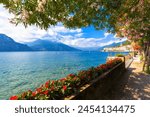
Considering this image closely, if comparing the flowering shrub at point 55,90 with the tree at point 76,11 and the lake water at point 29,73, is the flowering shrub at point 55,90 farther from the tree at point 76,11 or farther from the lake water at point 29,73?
the lake water at point 29,73

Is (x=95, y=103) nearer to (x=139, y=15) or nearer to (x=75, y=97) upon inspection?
(x=75, y=97)

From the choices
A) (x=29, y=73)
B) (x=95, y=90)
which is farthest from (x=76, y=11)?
(x=29, y=73)

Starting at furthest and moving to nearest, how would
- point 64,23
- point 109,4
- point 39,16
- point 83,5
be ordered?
point 64,23
point 109,4
point 83,5
point 39,16

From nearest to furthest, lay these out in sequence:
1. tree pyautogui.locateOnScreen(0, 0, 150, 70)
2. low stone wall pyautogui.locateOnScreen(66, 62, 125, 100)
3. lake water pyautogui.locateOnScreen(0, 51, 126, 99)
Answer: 1. tree pyautogui.locateOnScreen(0, 0, 150, 70)
2. low stone wall pyautogui.locateOnScreen(66, 62, 125, 100)
3. lake water pyautogui.locateOnScreen(0, 51, 126, 99)

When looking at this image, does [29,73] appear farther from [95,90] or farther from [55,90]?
[55,90]

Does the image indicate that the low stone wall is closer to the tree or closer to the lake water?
the tree

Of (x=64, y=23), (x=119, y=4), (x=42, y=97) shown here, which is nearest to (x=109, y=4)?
(x=119, y=4)

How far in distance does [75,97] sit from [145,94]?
588 centimetres

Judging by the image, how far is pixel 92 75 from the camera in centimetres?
956

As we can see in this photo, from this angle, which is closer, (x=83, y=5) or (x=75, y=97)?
(x=75, y=97)

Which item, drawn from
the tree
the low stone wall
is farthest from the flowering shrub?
the tree

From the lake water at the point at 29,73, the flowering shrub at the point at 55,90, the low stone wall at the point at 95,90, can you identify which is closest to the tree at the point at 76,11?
the flowering shrub at the point at 55,90

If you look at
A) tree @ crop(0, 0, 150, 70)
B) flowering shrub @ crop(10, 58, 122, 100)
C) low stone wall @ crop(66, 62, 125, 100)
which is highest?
tree @ crop(0, 0, 150, 70)

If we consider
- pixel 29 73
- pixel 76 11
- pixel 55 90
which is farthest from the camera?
pixel 29 73
